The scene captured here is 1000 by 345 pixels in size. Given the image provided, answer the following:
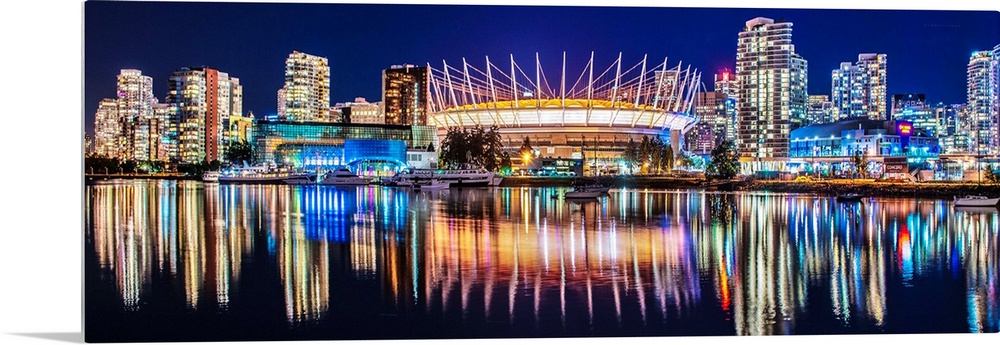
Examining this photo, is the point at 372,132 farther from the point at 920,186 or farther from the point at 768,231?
the point at 768,231

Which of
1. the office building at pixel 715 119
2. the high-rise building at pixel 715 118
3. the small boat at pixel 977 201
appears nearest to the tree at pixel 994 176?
the small boat at pixel 977 201

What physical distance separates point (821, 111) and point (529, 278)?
219ft

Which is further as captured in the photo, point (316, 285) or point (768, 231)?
point (768, 231)

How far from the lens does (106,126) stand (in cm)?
1230

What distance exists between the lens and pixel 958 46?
9.30 m

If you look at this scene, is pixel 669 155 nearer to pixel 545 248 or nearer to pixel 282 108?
pixel 282 108

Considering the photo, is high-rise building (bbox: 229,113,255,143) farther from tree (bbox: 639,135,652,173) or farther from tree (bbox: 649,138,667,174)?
tree (bbox: 649,138,667,174)

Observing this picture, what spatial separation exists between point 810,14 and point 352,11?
4.20 m

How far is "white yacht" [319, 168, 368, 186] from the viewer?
49250 millimetres

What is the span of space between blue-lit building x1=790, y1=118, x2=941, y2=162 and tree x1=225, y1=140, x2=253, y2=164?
114 feet

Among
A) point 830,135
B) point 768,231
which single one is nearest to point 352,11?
point 768,231

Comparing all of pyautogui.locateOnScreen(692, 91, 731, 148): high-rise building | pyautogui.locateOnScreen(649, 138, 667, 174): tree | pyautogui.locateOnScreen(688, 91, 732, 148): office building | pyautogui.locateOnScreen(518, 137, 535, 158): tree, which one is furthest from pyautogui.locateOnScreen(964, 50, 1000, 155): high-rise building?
pyautogui.locateOnScreen(692, 91, 731, 148): high-rise building

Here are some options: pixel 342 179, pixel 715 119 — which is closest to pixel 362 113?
pixel 342 179

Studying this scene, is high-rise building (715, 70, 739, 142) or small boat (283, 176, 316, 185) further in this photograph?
high-rise building (715, 70, 739, 142)
